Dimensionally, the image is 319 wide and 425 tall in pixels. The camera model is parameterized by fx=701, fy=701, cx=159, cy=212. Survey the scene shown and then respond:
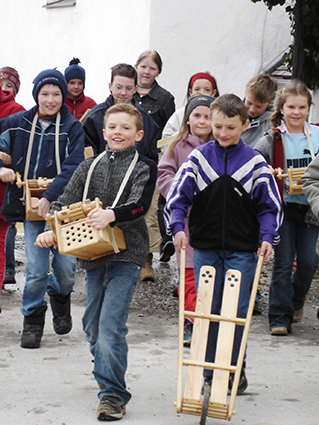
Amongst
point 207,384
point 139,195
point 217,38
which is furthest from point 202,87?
point 217,38

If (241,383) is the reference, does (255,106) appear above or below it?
above

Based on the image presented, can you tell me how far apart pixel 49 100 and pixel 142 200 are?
163 cm

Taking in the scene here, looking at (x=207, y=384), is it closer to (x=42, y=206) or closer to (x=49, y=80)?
(x=42, y=206)

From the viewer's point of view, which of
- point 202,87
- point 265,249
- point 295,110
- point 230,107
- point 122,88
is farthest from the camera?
point 202,87

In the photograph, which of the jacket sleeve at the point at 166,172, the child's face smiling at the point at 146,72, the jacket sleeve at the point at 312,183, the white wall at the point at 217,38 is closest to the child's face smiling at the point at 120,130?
the jacket sleeve at the point at 312,183

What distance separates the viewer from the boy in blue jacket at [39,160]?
17.5ft

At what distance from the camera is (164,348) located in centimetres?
534

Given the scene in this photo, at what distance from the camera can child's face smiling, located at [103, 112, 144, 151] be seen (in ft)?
13.9

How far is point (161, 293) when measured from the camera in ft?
23.7

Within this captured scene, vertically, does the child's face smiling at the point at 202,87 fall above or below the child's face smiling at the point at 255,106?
above

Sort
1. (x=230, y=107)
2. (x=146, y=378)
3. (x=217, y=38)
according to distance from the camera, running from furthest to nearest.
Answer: (x=217, y=38) → (x=146, y=378) → (x=230, y=107)

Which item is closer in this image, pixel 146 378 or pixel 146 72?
pixel 146 378

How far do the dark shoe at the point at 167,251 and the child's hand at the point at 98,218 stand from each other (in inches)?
172

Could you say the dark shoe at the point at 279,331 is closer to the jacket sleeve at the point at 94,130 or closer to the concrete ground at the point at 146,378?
the concrete ground at the point at 146,378
